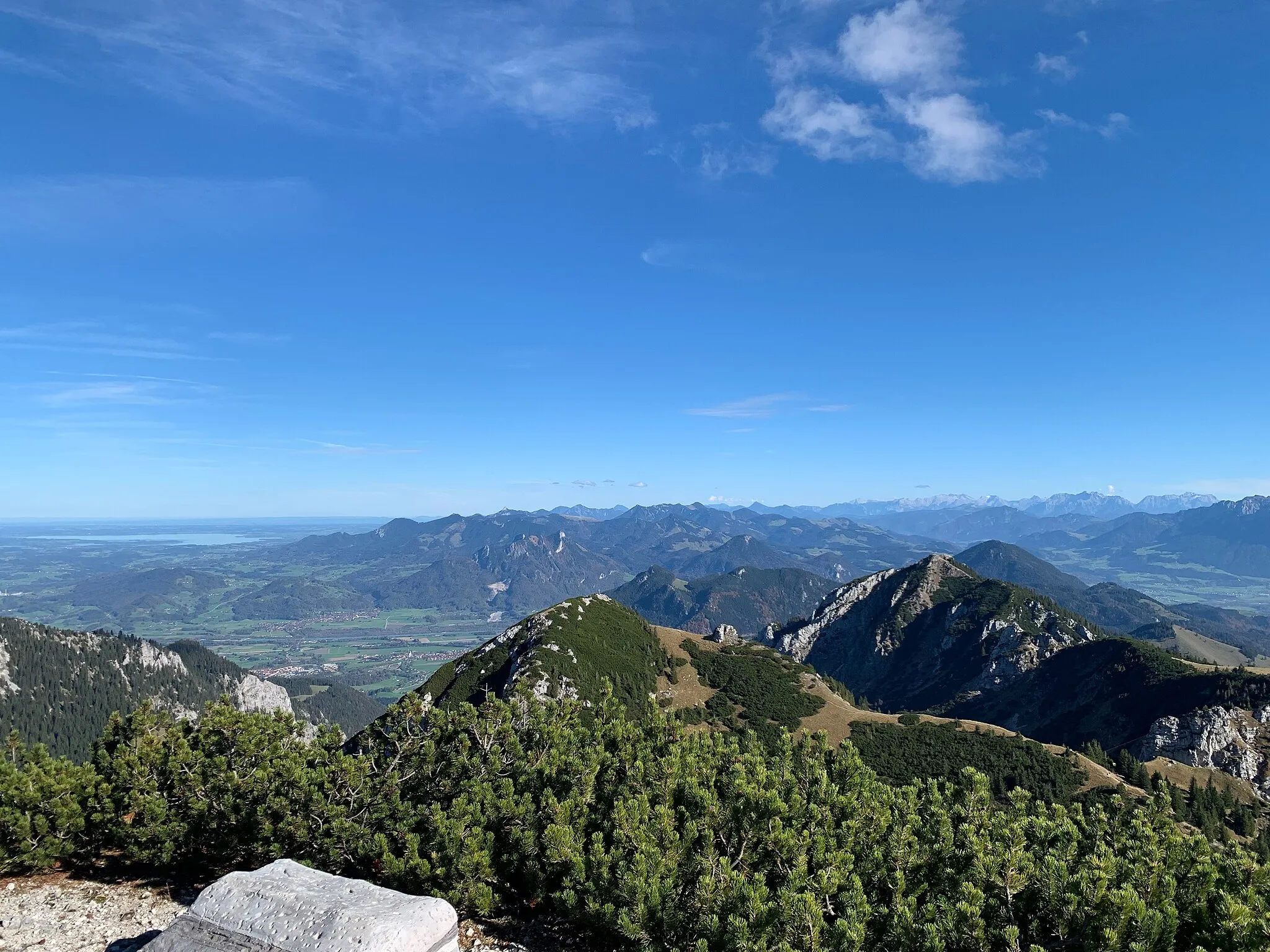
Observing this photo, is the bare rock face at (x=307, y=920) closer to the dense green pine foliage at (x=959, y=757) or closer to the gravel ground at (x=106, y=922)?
the gravel ground at (x=106, y=922)

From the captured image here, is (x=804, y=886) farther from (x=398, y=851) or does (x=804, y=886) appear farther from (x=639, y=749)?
(x=398, y=851)

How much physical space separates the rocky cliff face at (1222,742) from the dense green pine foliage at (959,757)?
2124 inches

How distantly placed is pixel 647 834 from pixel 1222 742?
19303 centimetres

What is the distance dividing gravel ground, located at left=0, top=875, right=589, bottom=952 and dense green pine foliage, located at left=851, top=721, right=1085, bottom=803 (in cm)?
10122

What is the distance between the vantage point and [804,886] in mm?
16344

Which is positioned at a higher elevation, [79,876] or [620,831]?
[620,831]

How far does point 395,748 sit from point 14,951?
12.6m

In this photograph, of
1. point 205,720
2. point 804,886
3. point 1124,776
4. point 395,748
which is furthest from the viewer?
point 1124,776

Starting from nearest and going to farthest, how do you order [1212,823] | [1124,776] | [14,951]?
1. [14,951]
2. [1212,823]
3. [1124,776]

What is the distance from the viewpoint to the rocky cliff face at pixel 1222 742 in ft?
454

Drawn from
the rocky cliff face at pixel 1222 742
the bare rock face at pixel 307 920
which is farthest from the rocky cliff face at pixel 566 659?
the rocky cliff face at pixel 1222 742

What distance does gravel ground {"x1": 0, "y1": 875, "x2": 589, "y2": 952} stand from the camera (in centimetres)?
2016

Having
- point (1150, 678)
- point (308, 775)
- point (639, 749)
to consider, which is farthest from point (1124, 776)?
point (308, 775)

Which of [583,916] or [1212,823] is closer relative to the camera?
[583,916]
